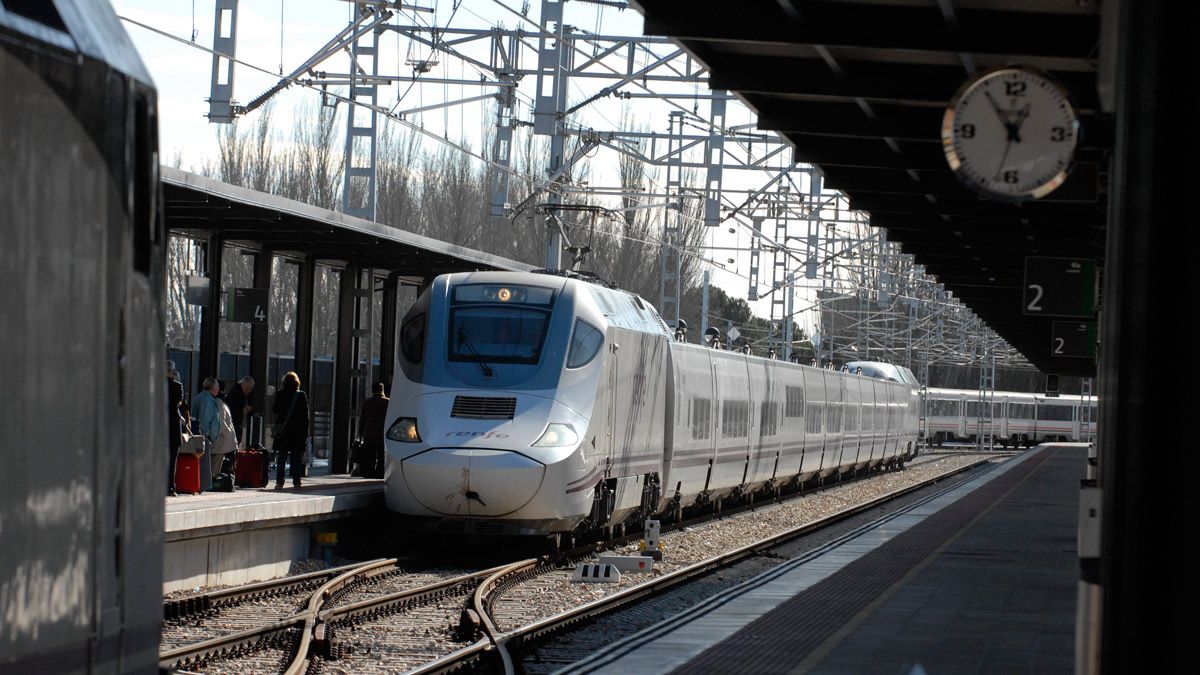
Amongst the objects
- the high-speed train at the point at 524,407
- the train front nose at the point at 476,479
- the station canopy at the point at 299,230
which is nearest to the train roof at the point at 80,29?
A: the station canopy at the point at 299,230

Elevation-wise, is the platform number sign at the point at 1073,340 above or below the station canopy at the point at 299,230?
below

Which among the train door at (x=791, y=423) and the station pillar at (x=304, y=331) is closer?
the station pillar at (x=304, y=331)

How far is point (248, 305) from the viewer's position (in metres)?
19.2

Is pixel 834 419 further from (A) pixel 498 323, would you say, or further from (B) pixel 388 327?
(A) pixel 498 323

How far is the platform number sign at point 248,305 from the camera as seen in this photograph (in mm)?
19156

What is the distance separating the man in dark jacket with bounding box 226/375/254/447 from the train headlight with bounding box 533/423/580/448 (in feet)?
16.2

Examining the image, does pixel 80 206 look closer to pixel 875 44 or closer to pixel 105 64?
pixel 105 64

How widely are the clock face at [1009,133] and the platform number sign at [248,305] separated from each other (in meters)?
12.8

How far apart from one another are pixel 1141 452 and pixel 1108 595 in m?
0.49

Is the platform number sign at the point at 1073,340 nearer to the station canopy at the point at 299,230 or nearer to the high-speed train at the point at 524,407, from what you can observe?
the high-speed train at the point at 524,407

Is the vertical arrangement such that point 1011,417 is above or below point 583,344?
below

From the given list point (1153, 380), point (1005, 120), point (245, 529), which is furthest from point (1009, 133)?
point (245, 529)

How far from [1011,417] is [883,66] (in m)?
76.3

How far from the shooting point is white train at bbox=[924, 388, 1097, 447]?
85312mm
